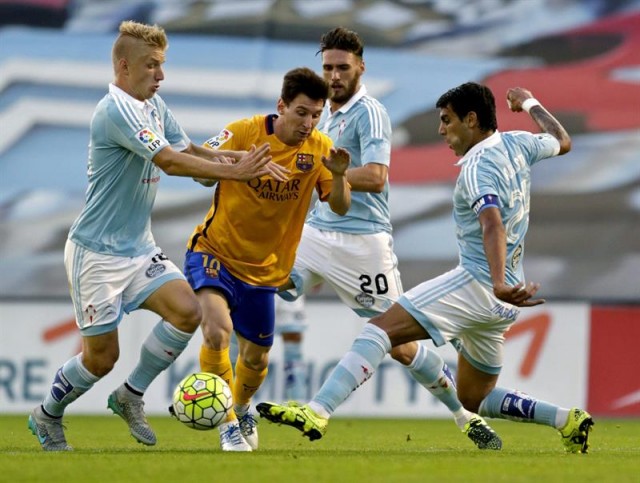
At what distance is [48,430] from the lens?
7660 millimetres

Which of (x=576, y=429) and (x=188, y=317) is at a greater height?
(x=188, y=317)

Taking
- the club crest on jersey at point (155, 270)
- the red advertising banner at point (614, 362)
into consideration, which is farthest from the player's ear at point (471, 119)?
the red advertising banner at point (614, 362)

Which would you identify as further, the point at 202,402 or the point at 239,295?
the point at 239,295

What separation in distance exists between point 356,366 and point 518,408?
0.99 meters

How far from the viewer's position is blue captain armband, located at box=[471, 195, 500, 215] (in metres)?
7.15

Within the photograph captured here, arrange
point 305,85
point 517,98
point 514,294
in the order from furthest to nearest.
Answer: point 517,98
point 305,85
point 514,294

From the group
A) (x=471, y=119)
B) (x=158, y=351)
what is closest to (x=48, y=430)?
(x=158, y=351)

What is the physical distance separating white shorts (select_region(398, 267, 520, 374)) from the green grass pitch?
663mm

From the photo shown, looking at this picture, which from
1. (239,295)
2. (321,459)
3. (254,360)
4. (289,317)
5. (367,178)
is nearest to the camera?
(321,459)

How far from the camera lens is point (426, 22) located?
1589 cm

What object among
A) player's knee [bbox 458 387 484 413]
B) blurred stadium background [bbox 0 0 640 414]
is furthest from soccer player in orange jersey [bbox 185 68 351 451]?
blurred stadium background [bbox 0 0 640 414]

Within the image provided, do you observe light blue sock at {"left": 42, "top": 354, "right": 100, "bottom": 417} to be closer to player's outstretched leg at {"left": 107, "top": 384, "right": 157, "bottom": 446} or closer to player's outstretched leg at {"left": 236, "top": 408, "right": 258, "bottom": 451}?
player's outstretched leg at {"left": 107, "top": 384, "right": 157, "bottom": 446}

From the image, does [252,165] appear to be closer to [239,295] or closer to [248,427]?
[239,295]

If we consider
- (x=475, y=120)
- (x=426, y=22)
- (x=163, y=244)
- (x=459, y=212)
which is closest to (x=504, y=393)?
(x=459, y=212)
